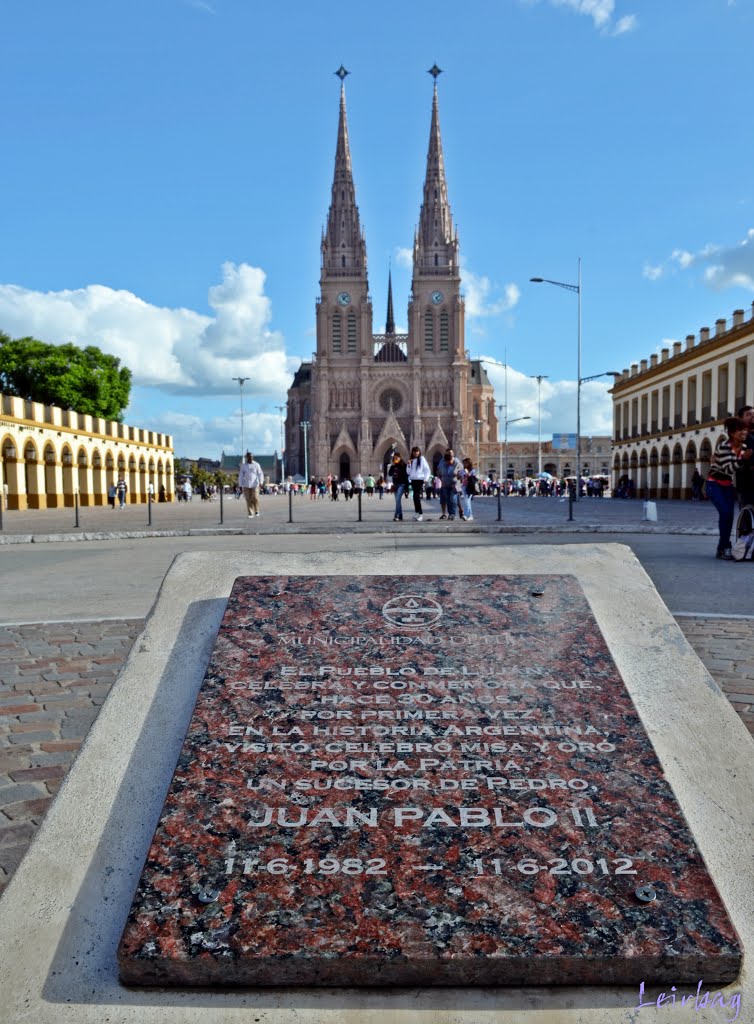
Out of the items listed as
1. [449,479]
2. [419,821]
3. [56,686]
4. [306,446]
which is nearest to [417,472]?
[449,479]

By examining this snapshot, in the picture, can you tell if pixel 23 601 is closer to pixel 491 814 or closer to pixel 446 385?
pixel 491 814

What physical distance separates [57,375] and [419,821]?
56874mm

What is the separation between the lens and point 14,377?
179 ft

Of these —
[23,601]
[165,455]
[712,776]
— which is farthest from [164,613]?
[165,455]

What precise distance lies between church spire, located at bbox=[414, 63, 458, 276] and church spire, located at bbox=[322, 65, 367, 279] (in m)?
7.32

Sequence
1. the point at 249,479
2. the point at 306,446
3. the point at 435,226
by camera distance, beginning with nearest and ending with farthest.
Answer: the point at 249,479
the point at 435,226
the point at 306,446

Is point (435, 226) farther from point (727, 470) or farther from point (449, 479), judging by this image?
point (727, 470)

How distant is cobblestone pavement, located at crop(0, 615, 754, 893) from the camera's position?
10.8 feet

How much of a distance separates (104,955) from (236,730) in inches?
27.8

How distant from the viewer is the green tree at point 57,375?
53906 mm

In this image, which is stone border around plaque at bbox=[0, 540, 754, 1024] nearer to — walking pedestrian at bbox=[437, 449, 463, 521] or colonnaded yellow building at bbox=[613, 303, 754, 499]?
walking pedestrian at bbox=[437, 449, 463, 521]

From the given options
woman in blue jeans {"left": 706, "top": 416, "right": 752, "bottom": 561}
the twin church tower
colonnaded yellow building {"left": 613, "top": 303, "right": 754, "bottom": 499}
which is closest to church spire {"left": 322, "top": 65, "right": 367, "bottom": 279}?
the twin church tower

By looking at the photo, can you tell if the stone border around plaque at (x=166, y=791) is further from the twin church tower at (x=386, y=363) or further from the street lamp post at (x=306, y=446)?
the street lamp post at (x=306, y=446)

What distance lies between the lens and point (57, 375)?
179 ft
